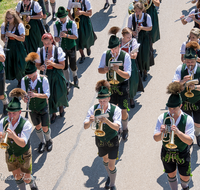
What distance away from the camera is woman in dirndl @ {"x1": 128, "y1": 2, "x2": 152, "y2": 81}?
8805mm

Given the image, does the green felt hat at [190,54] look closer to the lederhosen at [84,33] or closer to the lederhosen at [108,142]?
the lederhosen at [108,142]

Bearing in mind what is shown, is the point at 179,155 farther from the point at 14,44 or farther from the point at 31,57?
the point at 14,44

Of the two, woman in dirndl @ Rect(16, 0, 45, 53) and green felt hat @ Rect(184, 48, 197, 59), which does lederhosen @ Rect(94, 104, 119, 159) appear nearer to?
green felt hat @ Rect(184, 48, 197, 59)

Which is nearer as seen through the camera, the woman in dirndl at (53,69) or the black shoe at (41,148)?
the woman in dirndl at (53,69)

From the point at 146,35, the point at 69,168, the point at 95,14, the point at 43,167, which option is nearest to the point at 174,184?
the point at 69,168

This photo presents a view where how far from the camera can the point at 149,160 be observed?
7.31m

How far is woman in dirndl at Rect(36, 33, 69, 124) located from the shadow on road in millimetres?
4541

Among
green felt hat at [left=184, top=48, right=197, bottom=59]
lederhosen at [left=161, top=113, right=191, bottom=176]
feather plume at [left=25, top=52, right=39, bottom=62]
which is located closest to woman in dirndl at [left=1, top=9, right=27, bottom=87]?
feather plume at [left=25, top=52, right=39, bottom=62]

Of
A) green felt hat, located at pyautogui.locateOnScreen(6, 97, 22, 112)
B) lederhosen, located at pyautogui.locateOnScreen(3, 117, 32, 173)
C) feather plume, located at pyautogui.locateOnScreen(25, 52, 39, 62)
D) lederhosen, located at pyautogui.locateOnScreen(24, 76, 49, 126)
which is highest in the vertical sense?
feather plume, located at pyautogui.locateOnScreen(25, 52, 39, 62)

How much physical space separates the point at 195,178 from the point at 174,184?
0.82m

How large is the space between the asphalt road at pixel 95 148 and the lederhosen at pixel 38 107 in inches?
32.8

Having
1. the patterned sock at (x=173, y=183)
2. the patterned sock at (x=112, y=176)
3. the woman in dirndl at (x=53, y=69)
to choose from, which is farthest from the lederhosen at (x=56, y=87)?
the patterned sock at (x=173, y=183)

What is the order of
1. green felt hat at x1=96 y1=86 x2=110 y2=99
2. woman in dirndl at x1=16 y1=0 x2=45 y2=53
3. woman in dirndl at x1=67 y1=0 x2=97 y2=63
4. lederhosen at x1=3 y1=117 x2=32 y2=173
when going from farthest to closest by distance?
woman in dirndl at x1=67 y1=0 x2=97 y2=63 → woman in dirndl at x1=16 y1=0 x2=45 y2=53 → lederhosen at x1=3 y1=117 x2=32 y2=173 → green felt hat at x1=96 y1=86 x2=110 y2=99

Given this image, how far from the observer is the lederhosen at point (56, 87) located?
26.2 feet
